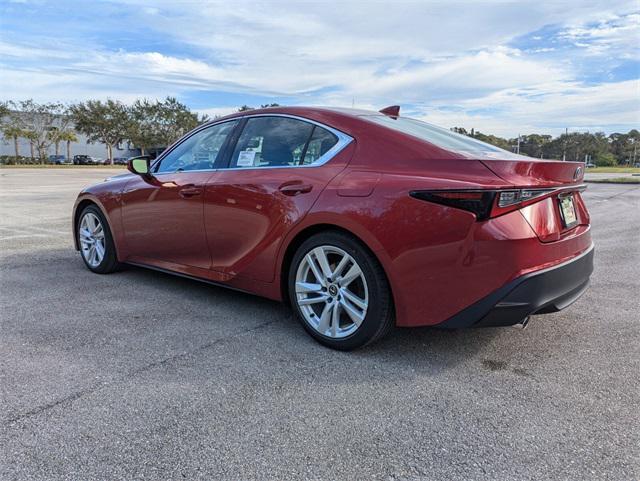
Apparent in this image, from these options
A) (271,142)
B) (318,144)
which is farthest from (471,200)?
(271,142)

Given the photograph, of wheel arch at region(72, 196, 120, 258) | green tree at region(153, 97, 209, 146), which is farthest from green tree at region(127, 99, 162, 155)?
wheel arch at region(72, 196, 120, 258)

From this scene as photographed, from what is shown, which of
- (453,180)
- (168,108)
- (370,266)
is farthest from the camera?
(168,108)

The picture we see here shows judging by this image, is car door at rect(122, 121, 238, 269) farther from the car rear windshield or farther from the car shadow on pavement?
the car rear windshield

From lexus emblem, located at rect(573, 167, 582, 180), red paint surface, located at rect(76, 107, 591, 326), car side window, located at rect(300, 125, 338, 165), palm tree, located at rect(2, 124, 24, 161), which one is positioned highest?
palm tree, located at rect(2, 124, 24, 161)

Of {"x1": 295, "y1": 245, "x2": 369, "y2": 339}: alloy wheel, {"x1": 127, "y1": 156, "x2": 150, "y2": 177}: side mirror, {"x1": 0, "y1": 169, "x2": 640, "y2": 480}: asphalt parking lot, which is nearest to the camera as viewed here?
{"x1": 0, "y1": 169, "x2": 640, "y2": 480}: asphalt parking lot

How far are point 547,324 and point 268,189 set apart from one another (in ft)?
7.44

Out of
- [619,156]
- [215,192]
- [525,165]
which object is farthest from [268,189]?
[619,156]

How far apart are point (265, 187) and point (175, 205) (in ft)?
3.69

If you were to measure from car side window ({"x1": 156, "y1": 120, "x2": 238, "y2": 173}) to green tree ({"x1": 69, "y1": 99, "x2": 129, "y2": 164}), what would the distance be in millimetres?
61644

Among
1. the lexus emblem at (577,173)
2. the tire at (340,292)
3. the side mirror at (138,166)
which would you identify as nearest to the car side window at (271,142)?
the tire at (340,292)

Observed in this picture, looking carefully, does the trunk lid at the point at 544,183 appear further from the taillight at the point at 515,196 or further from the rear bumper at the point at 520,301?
the rear bumper at the point at 520,301

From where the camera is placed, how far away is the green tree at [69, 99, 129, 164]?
59.0 metres

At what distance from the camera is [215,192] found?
12.7ft

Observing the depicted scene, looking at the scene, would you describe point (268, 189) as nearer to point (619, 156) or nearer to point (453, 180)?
point (453, 180)
